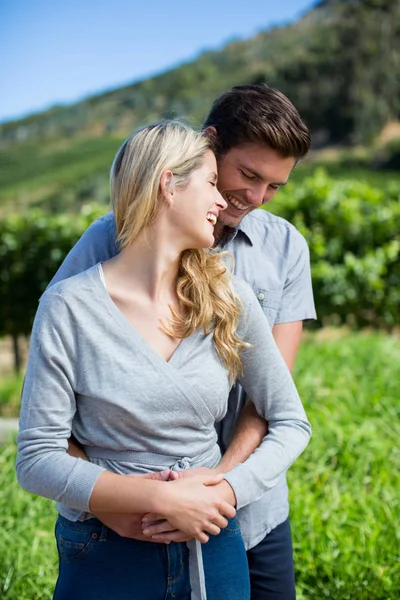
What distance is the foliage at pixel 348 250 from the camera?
24.1 ft

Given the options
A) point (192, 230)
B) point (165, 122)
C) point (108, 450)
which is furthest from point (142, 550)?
point (165, 122)

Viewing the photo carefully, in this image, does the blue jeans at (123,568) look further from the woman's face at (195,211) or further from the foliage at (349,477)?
the foliage at (349,477)

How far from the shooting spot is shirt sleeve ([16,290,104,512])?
1.59 meters

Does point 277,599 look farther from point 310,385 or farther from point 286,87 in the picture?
point 286,87

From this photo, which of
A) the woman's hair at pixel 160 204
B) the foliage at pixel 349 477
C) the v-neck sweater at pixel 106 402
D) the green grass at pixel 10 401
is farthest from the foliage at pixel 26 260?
the v-neck sweater at pixel 106 402

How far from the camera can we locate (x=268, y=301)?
6.93 ft

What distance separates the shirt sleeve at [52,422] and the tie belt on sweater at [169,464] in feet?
0.30

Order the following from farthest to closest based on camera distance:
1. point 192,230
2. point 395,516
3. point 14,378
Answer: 1. point 14,378
2. point 395,516
3. point 192,230

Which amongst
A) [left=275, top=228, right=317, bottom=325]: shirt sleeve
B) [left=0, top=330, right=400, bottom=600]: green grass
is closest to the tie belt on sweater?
[left=275, top=228, right=317, bottom=325]: shirt sleeve

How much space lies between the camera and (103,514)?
1.62 m

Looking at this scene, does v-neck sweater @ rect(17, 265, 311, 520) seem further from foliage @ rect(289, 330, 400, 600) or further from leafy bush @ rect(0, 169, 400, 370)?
leafy bush @ rect(0, 169, 400, 370)

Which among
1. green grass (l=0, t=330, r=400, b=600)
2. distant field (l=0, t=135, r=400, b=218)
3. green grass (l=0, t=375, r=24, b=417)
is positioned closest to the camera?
green grass (l=0, t=330, r=400, b=600)

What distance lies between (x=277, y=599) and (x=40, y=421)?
1037 millimetres

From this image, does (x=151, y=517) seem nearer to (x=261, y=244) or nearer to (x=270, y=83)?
(x=261, y=244)
